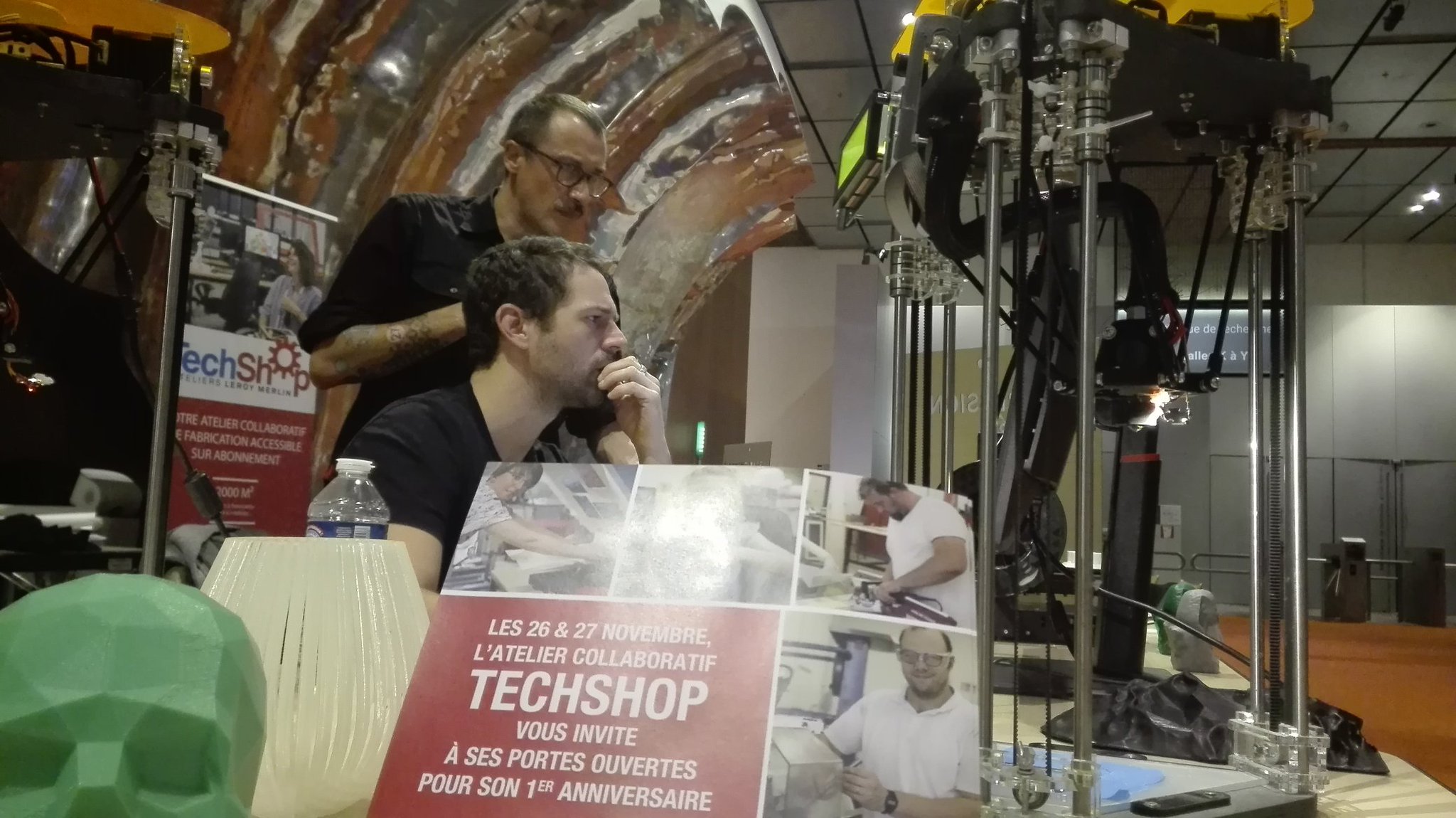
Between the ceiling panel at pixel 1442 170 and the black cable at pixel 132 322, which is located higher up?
the ceiling panel at pixel 1442 170

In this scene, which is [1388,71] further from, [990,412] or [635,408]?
[990,412]

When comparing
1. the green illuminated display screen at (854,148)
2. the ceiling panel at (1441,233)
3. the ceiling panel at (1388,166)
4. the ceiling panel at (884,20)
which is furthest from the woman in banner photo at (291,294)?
the ceiling panel at (1441,233)

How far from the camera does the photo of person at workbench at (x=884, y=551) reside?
70 centimetres

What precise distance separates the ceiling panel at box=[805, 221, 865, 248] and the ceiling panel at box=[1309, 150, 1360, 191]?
3206 millimetres

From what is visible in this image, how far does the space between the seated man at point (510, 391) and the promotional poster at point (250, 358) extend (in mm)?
151

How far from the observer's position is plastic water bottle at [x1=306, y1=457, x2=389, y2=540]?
1.05m

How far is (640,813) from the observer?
0.65 m

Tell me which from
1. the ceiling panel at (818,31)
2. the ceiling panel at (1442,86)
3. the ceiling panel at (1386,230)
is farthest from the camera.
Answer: the ceiling panel at (1386,230)

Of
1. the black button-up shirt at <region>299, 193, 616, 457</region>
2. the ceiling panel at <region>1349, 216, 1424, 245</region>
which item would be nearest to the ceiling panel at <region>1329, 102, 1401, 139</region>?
the ceiling panel at <region>1349, 216, 1424, 245</region>

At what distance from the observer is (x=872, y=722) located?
0.65 meters

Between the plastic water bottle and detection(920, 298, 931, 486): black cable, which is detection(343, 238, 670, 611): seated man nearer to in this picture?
the plastic water bottle

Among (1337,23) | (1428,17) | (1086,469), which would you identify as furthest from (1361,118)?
(1086,469)

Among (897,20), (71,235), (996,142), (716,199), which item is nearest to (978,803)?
(996,142)

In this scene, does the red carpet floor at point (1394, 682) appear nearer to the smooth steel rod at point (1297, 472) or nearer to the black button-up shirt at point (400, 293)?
the smooth steel rod at point (1297, 472)
